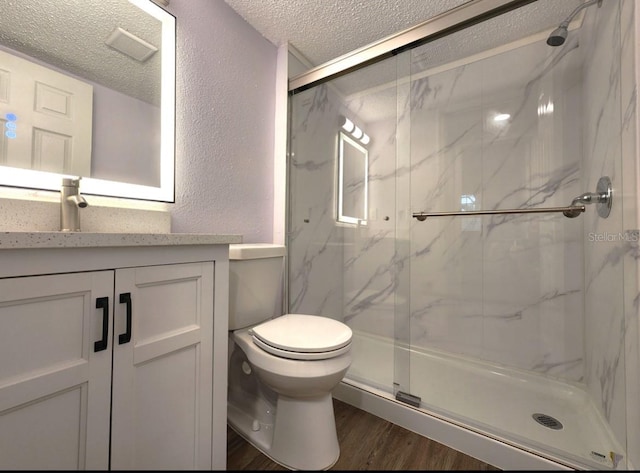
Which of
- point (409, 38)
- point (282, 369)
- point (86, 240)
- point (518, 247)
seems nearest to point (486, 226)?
point (518, 247)

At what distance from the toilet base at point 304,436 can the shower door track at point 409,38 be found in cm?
173

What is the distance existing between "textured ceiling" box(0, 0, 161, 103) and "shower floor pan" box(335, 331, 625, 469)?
5.89 feet

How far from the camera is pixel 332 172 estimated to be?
204 cm

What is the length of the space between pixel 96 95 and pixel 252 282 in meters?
0.97

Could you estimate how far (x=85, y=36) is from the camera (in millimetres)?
1121

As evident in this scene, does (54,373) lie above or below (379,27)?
below

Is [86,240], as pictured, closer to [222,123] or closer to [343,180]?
[222,123]

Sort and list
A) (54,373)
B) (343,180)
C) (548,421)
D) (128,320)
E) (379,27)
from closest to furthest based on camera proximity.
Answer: (54,373), (128,320), (548,421), (379,27), (343,180)

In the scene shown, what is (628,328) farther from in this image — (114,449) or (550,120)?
(114,449)

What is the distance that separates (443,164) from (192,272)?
162 cm

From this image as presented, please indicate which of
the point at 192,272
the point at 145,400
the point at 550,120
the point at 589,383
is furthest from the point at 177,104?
the point at 589,383

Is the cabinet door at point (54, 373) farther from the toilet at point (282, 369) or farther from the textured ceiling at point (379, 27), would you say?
the textured ceiling at point (379, 27)

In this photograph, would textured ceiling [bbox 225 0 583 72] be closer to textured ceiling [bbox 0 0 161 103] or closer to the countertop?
textured ceiling [bbox 0 0 161 103]

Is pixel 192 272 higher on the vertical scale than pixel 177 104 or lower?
lower
